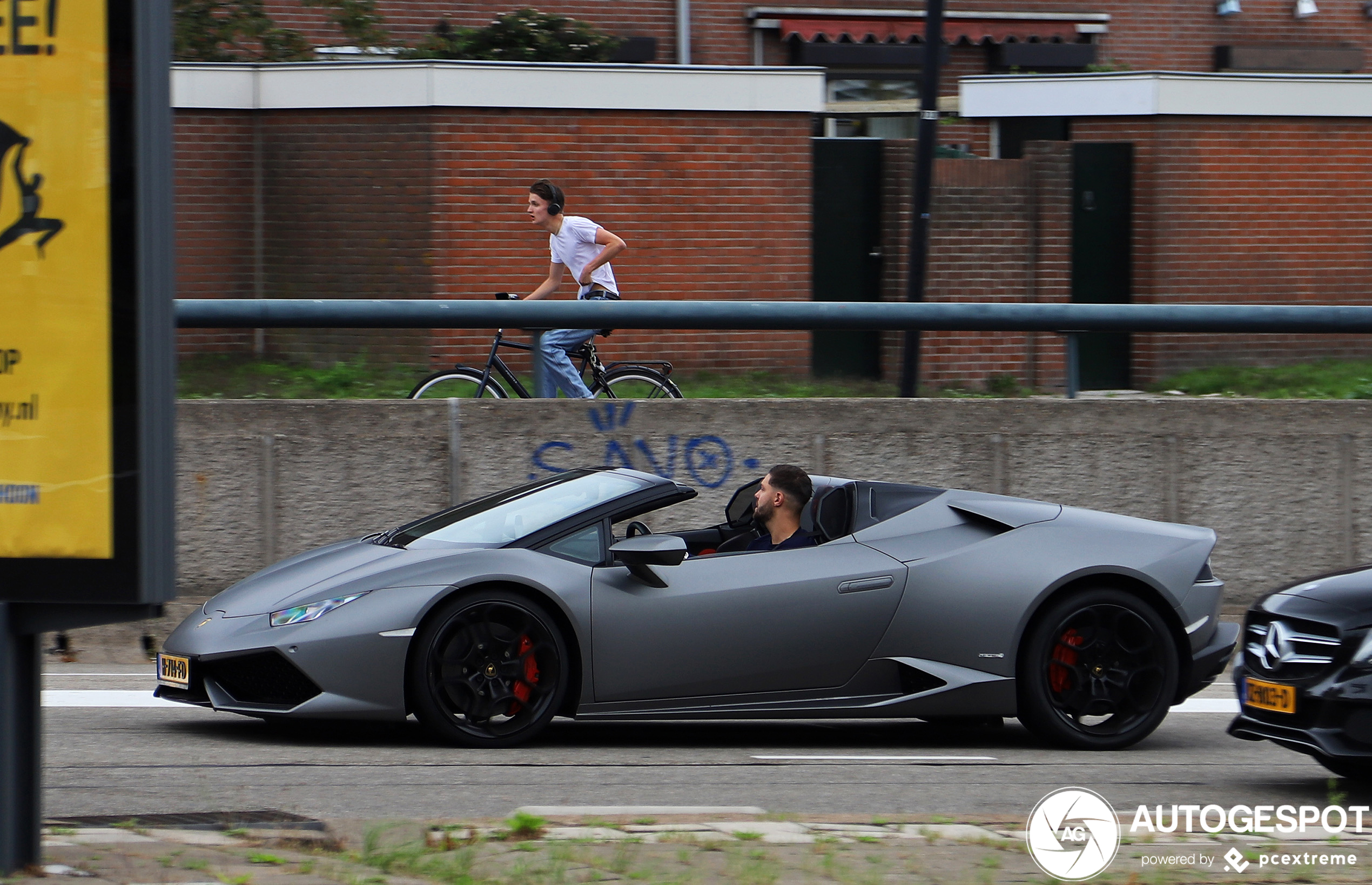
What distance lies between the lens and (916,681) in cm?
693

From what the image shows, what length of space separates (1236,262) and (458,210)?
24.6 ft

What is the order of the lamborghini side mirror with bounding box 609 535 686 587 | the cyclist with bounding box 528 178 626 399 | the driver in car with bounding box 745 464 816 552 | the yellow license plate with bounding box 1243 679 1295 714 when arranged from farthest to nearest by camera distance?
1. the cyclist with bounding box 528 178 626 399
2. the driver in car with bounding box 745 464 816 552
3. the lamborghini side mirror with bounding box 609 535 686 587
4. the yellow license plate with bounding box 1243 679 1295 714

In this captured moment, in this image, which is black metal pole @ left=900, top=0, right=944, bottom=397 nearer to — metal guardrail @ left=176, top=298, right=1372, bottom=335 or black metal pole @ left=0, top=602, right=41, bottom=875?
metal guardrail @ left=176, top=298, right=1372, bottom=335

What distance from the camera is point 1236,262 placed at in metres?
15.9

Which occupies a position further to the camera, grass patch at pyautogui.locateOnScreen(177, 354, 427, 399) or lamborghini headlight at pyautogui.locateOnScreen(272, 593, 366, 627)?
grass patch at pyautogui.locateOnScreen(177, 354, 427, 399)

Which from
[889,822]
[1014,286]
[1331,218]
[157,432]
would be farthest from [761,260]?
[157,432]

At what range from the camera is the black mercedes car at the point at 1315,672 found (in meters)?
5.77

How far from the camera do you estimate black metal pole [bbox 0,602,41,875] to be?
429cm

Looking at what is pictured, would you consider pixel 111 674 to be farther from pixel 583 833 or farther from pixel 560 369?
pixel 583 833

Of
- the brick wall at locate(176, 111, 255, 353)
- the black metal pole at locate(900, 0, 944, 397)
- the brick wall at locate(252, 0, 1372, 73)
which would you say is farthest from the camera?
the brick wall at locate(252, 0, 1372, 73)

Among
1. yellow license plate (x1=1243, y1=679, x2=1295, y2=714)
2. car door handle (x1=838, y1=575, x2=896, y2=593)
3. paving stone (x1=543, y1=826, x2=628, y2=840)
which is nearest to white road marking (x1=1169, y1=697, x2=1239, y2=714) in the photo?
yellow license plate (x1=1243, y1=679, x2=1295, y2=714)

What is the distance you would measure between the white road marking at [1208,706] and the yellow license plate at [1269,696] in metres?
1.98

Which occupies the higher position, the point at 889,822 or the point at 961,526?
the point at 961,526

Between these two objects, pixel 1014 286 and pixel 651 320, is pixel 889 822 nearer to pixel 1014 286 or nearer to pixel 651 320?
pixel 651 320
